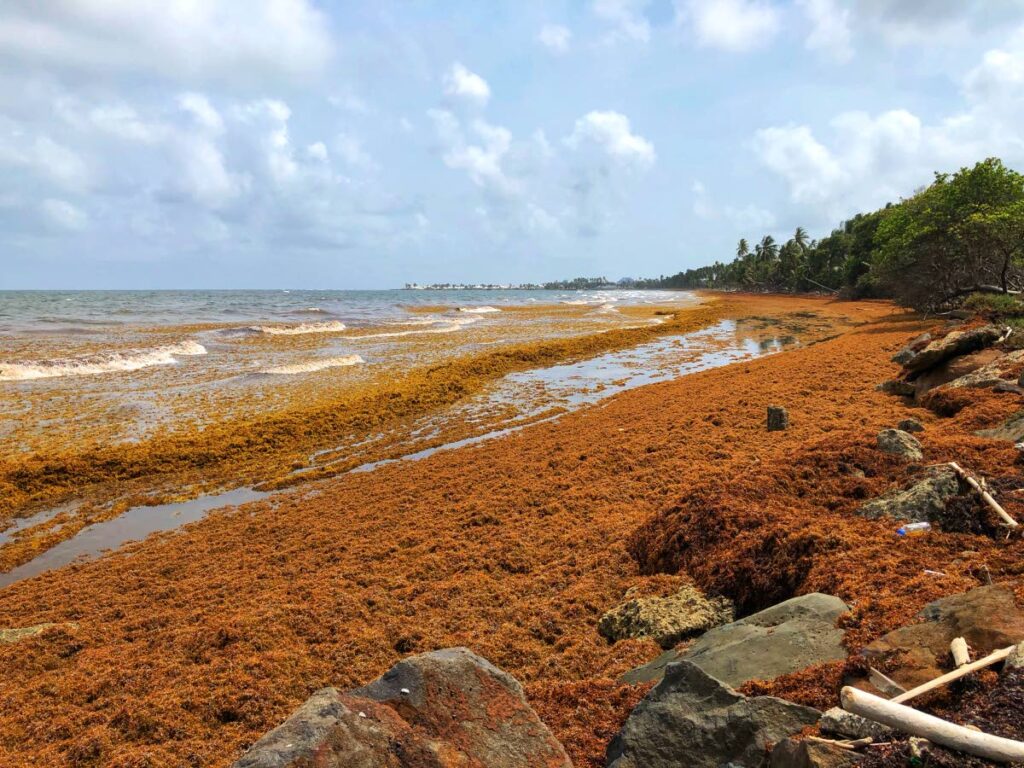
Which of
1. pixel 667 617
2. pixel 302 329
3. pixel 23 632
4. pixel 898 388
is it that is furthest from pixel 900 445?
pixel 302 329

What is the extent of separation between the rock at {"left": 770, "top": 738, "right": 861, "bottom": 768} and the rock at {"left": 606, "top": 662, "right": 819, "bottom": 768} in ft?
0.81

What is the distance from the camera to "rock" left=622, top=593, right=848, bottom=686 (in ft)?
12.9

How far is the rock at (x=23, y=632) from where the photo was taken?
6.35 m

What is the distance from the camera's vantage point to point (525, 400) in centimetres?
1867

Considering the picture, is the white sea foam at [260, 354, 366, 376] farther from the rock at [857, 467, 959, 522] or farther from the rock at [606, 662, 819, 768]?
the rock at [606, 662, 819, 768]

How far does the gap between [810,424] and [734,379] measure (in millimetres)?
6976

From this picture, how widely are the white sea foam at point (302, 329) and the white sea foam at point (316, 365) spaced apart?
1471cm

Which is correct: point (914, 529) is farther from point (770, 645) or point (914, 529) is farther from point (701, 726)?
point (701, 726)

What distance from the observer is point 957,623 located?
12.0 ft

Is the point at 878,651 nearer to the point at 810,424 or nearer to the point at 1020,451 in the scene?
the point at 1020,451

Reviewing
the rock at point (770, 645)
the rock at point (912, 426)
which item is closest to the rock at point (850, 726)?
the rock at point (770, 645)

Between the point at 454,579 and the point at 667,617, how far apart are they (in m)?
2.88

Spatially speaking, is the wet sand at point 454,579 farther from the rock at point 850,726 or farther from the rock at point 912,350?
the rock at point 912,350

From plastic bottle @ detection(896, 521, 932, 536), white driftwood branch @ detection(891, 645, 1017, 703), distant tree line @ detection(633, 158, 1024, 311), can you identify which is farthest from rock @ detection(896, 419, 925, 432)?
distant tree line @ detection(633, 158, 1024, 311)
